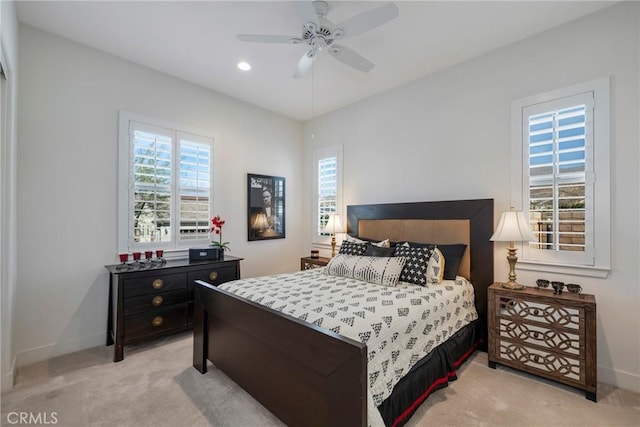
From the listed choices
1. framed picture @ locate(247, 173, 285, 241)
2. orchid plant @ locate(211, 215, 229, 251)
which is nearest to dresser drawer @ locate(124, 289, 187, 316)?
orchid plant @ locate(211, 215, 229, 251)

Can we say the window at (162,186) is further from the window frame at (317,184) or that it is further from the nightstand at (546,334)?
the nightstand at (546,334)

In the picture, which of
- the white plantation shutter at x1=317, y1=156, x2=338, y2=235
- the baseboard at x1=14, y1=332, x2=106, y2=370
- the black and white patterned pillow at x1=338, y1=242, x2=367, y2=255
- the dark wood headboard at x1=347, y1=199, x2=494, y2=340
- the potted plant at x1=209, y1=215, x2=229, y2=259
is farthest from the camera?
the white plantation shutter at x1=317, y1=156, x2=338, y2=235

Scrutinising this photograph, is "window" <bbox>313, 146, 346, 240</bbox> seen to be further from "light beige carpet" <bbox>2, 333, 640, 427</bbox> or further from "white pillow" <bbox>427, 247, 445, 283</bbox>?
"light beige carpet" <bbox>2, 333, 640, 427</bbox>

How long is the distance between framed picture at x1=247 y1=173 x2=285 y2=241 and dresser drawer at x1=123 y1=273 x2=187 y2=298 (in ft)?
4.59

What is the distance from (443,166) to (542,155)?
0.94 metres

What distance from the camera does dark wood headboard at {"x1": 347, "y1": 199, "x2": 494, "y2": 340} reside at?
2928 mm

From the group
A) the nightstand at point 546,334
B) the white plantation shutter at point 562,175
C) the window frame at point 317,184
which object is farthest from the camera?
the window frame at point 317,184

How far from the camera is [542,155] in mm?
2629

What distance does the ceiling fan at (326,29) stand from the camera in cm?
192

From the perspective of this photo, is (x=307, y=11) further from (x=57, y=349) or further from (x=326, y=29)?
(x=57, y=349)

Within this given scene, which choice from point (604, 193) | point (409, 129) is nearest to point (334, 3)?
point (409, 129)

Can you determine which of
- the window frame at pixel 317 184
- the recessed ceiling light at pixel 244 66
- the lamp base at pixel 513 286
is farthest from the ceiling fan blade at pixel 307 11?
the lamp base at pixel 513 286

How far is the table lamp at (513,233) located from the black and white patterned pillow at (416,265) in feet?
2.09

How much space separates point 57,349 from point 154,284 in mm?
1058
